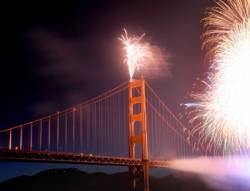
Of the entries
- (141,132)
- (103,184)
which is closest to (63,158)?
(141,132)

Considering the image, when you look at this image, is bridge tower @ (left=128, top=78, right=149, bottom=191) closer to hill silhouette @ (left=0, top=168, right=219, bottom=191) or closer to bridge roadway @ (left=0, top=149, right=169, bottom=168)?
bridge roadway @ (left=0, top=149, right=169, bottom=168)

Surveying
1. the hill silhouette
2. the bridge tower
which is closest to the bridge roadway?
the bridge tower

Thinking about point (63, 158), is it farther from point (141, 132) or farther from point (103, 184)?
point (103, 184)

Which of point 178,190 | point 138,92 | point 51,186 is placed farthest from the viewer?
point 51,186

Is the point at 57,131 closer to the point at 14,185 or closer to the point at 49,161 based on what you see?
the point at 49,161

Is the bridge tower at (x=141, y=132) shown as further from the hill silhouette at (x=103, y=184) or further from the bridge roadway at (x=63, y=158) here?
the hill silhouette at (x=103, y=184)

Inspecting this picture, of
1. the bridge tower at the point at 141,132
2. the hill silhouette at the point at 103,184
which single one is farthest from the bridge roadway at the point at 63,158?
the hill silhouette at the point at 103,184

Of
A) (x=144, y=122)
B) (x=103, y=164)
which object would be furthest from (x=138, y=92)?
(x=103, y=164)

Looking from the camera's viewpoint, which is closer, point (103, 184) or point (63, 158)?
point (63, 158)

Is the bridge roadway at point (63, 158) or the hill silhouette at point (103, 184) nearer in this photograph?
the bridge roadway at point (63, 158)
